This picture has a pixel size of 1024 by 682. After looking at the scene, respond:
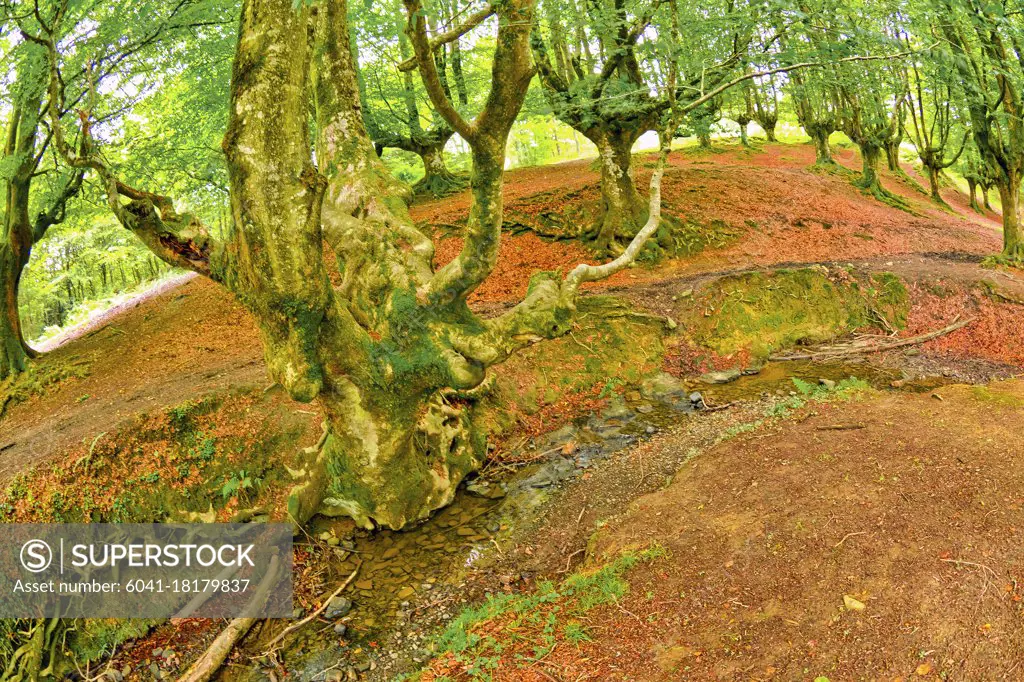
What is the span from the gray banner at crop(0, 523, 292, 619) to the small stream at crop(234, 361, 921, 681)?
68cm

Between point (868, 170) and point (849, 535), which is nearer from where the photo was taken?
point (849, 535)

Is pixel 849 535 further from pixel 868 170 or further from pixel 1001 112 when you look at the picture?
pixel 868 170

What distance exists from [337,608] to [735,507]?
4443 millimetres

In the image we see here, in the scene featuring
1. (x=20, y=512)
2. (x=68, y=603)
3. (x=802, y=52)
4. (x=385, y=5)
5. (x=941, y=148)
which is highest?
(x=385, y=5)

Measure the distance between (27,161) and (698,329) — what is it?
13562 mm

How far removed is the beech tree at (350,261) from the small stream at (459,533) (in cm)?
42

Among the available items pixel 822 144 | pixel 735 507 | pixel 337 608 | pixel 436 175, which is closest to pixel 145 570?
pixel 337 608

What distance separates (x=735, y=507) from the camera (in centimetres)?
576

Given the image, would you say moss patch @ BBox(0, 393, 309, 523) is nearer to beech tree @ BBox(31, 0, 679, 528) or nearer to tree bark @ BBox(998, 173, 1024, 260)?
beech tree @ BBox(31, 0, 679, 528)

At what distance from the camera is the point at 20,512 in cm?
691

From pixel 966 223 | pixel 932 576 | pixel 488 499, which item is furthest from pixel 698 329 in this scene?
pixel 966 223

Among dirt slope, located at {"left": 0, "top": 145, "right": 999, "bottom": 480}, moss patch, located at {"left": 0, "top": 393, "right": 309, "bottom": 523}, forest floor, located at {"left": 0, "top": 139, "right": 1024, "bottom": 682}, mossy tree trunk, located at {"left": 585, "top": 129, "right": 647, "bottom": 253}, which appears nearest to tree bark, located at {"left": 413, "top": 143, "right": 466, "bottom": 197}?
dirt slope, located at {"left": 0, "top": 145, "right": 999, "bottom": 480}

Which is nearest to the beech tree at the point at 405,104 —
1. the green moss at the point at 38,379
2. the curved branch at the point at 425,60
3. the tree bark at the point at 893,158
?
the green moss at the point at 38,379

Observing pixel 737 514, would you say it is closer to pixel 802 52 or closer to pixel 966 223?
pixel 802 52
